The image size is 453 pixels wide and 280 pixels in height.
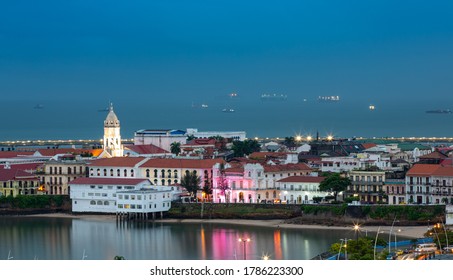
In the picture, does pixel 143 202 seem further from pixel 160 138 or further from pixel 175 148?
pixel 160 138

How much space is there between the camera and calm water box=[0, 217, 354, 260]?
1953 centimetres

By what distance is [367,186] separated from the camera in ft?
85.8

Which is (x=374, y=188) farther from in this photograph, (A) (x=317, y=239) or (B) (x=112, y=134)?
(B) (x=112, y=134)

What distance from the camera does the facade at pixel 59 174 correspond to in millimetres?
29984

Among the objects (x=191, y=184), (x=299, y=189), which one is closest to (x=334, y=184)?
(x=299, y=189)

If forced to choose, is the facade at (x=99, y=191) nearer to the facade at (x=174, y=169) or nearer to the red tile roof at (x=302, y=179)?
the facade at (x=174, y=169)

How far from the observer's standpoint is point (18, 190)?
97.5 ft

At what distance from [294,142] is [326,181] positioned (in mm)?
17724

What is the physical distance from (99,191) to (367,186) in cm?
603

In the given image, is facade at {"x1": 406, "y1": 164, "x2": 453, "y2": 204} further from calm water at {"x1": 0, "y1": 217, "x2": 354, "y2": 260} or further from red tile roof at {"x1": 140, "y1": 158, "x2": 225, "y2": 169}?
red tile roof at {"x1": 140, "y1": 158, "x2": 225, "y2": 169}

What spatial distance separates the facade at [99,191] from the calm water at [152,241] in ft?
4.03

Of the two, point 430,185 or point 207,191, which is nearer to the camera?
point 430,185

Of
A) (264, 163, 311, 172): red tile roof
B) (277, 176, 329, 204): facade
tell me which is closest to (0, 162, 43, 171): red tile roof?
(264, 163, 311, 172): red tile roof
